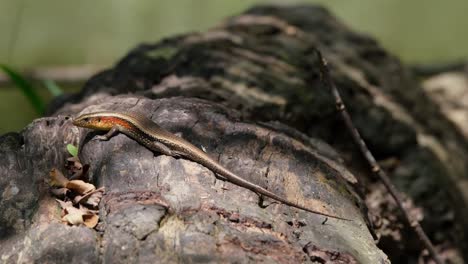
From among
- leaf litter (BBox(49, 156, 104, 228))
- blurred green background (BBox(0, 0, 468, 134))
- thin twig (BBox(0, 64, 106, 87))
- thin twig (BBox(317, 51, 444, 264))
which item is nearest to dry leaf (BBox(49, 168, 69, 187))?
leaf litter (BBox(49, 156, 104, 228))

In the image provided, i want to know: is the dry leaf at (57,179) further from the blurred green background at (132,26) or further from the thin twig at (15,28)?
the blurred green background at (132,26)

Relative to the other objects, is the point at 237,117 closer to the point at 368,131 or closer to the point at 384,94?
the point at 368,131

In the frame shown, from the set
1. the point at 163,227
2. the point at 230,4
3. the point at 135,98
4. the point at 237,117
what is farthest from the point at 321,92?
the point at 230,4

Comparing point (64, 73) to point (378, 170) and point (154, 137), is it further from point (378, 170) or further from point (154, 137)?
point (378, 170)

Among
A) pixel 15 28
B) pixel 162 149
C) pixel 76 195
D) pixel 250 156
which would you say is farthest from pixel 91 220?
pixel 15 28

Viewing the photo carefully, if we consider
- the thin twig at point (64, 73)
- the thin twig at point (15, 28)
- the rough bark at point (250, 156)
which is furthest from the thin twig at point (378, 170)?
the thin twig at point (15, 28)

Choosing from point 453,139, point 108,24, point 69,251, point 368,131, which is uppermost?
point 69,251

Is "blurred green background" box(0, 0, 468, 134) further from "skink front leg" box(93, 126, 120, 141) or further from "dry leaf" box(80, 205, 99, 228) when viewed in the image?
"dry leaf" box(80, 205, 99, 228)
